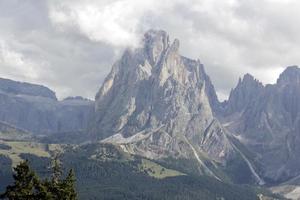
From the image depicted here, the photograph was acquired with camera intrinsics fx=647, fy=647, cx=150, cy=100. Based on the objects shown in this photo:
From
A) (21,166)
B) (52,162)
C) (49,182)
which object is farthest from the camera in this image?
(52,162)

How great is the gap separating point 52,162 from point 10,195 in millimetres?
12605

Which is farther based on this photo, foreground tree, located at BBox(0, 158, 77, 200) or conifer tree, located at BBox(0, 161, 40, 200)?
foreground tree, located at BBox(0, 158, 77, 200)

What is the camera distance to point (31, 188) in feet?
270

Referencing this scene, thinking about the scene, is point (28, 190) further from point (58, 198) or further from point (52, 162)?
point (52, 162)

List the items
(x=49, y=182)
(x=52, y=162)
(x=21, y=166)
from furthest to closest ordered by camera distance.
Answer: (x=52, y=162), (x=49, y=182), (x=21, y=166)

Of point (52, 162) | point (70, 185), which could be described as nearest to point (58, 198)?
point (70, 185)

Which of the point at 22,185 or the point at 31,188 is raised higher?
the point at 22,185

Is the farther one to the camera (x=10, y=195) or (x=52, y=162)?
(x=52, y=162)

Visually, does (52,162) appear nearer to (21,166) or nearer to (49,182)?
(49,182)

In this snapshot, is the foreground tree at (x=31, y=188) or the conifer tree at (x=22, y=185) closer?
the conifer tree at (x=22, y=185)

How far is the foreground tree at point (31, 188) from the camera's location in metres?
81.0

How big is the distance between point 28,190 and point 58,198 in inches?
170

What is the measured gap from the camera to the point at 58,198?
3287 inches

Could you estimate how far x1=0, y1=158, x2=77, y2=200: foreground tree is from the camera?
8100 centimetres
